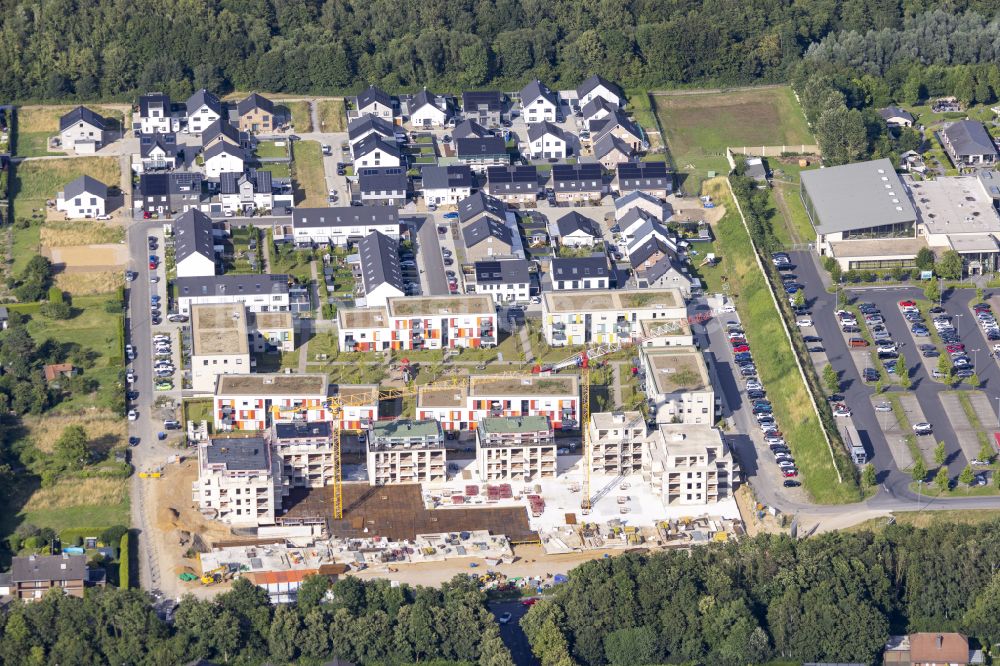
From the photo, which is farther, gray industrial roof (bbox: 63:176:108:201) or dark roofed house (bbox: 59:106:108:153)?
dark roofed house (bbox: 59:106:108:153)

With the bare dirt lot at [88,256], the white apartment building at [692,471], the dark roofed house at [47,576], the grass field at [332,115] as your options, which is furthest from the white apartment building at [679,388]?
the grass field at [332,115]

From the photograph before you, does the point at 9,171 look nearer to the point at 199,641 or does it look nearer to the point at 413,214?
the point at 413,214

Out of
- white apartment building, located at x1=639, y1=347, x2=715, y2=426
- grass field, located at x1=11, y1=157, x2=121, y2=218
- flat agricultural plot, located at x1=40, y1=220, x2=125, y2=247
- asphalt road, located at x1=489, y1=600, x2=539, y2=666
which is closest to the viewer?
asphalt road, located at x1=489, y1=600, x2=539, y2=666

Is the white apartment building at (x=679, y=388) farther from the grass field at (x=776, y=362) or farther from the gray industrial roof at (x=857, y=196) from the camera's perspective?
the gray industrial roof at (x=857, y=196)

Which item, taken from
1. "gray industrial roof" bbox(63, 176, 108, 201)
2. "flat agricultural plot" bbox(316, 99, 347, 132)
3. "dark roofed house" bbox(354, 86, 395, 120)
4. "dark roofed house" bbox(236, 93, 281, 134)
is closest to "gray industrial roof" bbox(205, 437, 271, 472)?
"gray industrial roof" bbox(63, 176, 108, 201)

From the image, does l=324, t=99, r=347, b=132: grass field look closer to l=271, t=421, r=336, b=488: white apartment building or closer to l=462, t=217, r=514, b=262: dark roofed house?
l=462, t=217, r=514, b=262: dark roofed house

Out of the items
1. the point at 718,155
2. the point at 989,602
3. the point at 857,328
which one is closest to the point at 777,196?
the point at 718,155
